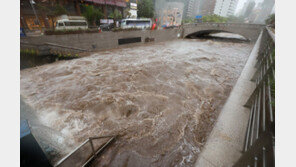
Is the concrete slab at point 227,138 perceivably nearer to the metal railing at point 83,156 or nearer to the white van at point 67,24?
the metal railing at point 83,156

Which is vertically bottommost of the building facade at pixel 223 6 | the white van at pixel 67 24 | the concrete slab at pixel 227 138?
the concrete slab at pixel 227 138

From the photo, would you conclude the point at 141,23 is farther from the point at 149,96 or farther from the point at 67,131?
the point at 67,131

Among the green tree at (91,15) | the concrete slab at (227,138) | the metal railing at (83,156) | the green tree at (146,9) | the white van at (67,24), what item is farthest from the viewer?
the green tree at (146,9)

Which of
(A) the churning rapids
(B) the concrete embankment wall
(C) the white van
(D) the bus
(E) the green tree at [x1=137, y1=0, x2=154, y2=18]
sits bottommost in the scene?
(A) the churning rapids

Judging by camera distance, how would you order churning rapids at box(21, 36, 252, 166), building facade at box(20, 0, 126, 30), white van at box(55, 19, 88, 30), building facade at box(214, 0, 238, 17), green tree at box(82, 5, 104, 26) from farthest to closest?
building facade at box(214, 0, 238, 17)
green tree at box(82, 5, 104, 26)
building facade at box(20, 0, 126, 30)
white van at box(55, 19, 88, 30)
churning rapids at box(21, 36, 252, 166)

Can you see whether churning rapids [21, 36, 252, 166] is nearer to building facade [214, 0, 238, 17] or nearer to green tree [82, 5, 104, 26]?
green tree [82, 5, 104, 26]

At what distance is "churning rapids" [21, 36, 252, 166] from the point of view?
363 cm

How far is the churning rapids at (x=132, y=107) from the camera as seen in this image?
3627mm

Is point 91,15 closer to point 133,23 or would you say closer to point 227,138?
point 133,23

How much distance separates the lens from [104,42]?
646 inches

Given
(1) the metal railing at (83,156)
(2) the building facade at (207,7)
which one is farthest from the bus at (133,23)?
(2) the building facade at (207,7)

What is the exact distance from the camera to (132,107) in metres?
5.64

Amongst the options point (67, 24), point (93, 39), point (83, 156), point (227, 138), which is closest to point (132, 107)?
point (83, 156)

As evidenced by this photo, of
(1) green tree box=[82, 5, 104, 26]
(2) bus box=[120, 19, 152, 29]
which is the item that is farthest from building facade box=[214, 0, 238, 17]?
(1) green tree box=[82, 5, 104, 26]
